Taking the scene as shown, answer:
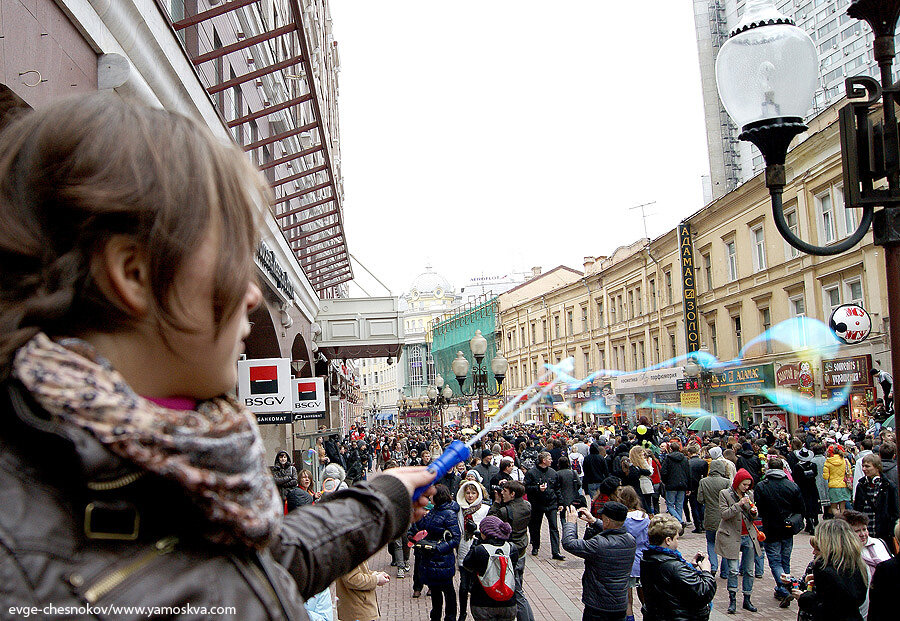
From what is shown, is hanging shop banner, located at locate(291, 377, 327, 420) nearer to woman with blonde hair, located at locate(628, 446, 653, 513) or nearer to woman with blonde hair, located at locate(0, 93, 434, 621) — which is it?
woman with blonde hair, located at locate(628, 446, 653, 513)

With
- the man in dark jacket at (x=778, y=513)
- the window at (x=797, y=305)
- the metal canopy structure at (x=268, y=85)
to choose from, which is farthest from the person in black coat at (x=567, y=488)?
the window at (x=797, y=305)

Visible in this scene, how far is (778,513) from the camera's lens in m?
10.9

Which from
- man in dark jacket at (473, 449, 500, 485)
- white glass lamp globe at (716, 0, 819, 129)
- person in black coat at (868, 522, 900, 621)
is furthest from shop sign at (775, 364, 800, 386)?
white glass lamp globe at (716, 0, 819, 129)

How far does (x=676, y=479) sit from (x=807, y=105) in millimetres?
12473

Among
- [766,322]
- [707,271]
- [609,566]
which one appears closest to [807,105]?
[609,566]

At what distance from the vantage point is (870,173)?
13.2 ft

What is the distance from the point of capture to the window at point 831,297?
27.2 metres

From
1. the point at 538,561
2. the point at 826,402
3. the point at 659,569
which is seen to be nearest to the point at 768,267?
the point at 826,402

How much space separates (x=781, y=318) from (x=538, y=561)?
20.6 meters

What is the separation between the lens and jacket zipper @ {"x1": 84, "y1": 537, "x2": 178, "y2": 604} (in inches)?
34.4

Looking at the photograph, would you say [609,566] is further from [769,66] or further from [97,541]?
[97,541]

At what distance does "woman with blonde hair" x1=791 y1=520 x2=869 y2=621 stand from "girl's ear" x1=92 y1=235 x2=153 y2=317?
6807 millimetres

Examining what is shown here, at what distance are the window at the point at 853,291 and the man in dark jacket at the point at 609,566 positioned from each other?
21.6 metres

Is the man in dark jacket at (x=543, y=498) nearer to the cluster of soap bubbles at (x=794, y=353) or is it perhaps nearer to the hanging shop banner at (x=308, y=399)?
the hanging shop banner at (x=308, y=399)
